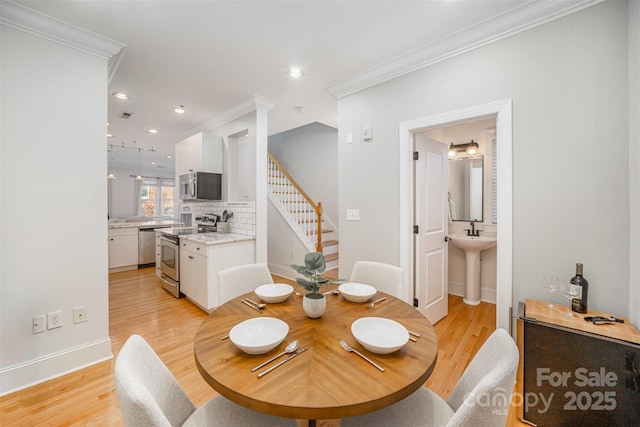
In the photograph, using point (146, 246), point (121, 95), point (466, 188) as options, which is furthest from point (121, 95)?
point (466, 188)

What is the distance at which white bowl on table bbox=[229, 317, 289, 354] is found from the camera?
0.97 metres

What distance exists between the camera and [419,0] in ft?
5.71

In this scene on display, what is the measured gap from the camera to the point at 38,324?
192 centimetres

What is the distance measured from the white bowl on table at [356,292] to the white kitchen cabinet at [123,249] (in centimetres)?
524

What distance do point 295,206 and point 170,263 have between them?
2308 millimetres

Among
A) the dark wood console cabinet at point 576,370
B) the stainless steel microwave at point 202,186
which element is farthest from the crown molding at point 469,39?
the stainless steel microwave at point 202,186

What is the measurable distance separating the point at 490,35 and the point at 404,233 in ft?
5.67

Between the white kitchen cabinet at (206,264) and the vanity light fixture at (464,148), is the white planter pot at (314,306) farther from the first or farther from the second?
the vanity light fixture at (464,148)

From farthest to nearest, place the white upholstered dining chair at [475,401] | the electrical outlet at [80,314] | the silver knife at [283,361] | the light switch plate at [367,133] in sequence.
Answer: the light switch plate at [367,133] < the electrical outlet at [80,314] < the silver knife at [283,361] < the white upholstered dining chair at [475,401]

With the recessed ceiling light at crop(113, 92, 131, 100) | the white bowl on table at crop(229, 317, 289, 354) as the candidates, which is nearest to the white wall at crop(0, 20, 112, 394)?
the recessed ceiling light at crop(113, 92, 131, 100)

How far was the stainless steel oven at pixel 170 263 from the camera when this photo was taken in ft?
11.9

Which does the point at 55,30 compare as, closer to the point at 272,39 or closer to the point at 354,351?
the point at 272,39

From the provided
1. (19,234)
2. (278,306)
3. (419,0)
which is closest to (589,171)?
(419,0)

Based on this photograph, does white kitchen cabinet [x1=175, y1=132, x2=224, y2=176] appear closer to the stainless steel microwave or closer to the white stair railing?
the stainless steel microwave
